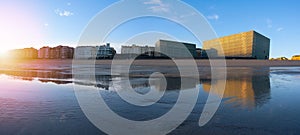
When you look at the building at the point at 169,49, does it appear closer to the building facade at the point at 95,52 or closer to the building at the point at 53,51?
the building facade at the point at 95,52

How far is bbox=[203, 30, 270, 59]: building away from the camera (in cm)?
6719

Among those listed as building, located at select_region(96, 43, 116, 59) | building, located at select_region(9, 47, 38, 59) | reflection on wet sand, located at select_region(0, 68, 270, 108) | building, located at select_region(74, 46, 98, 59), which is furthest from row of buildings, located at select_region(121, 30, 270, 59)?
building, located at select_region(9, 47, 38, 59)

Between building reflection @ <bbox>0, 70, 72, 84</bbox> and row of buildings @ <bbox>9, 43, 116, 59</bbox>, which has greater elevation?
row of buildings @ <bbox>9, 43, 116, 59</bbox>

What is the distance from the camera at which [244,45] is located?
69188 millimetres

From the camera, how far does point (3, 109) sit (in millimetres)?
6184

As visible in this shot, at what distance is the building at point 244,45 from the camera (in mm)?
67188

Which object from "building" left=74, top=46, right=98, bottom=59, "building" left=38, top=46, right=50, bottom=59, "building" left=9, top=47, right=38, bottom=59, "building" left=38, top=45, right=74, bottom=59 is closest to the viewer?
→ "building" left=74, top=46, right=98, bottom=59

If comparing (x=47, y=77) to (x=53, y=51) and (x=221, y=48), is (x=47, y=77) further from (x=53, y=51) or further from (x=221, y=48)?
(x=53, y=51)

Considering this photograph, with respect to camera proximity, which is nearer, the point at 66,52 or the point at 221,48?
the point at 221,48

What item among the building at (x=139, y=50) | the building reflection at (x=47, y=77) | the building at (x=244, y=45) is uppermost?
the building at (x=244, y=45)

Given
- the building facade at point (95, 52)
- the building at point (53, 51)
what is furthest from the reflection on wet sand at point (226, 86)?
the building at point (53, 51)

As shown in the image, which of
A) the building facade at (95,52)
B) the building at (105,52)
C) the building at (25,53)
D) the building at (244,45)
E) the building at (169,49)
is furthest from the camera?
the building at (25,53)

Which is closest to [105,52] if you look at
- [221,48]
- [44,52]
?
[221,48]

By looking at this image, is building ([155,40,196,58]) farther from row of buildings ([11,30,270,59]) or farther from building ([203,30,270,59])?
building ([203,30,270,59])
